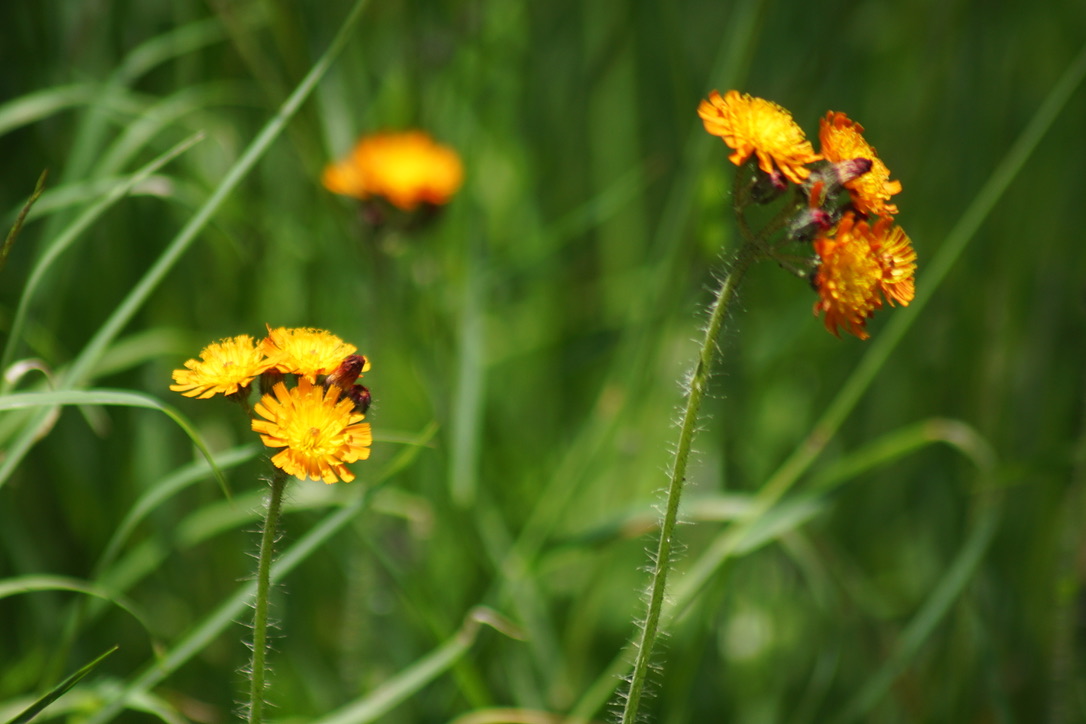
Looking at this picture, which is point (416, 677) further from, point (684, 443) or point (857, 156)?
point (857, 156)

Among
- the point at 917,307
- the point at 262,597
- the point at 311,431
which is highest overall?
the point at 917,307

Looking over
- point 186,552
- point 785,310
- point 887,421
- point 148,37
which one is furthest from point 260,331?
point 887,421

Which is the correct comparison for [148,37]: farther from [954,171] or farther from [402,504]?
[954,171]

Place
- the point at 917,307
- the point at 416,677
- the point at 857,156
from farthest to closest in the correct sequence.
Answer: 1. the point at 917,307
2. the point at 416,677
3. the point at 857,156

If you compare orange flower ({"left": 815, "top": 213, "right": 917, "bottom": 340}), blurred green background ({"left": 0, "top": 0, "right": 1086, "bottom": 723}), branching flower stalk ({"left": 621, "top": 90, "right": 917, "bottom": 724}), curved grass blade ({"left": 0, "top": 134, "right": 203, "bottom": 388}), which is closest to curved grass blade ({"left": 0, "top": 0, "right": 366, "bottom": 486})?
curved grass blade ({"left": 0, "top": 134, "right": 203, "bottom": 388})

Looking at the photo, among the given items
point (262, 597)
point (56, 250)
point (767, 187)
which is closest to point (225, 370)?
point (262, 597)

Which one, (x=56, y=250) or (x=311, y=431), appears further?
(x=56, y=250)

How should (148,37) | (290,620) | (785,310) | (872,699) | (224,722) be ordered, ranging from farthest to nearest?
(785,310) < (148,37) < (290,620) < (224,722) < (872,699)
